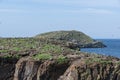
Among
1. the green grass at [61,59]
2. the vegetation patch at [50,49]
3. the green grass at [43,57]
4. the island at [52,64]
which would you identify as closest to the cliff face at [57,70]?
the island at [52,64]

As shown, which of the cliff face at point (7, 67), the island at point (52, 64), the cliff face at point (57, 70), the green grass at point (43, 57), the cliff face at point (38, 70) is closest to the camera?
the cliff face at point (57, 70)

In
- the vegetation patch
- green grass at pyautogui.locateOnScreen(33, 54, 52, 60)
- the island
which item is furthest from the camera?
the vegetation patch

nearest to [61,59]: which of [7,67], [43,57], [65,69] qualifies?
[65,69]

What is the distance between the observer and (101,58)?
121 feet

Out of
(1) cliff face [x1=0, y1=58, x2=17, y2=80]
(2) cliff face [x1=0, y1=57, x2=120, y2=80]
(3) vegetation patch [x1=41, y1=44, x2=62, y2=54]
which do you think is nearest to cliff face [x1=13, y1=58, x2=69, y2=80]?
(2) cliff face [x1=0, y1=57, x2=120, y2=80]

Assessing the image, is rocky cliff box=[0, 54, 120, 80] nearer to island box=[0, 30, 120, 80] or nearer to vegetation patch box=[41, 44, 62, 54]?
island box=[0, 30, 120, 80]

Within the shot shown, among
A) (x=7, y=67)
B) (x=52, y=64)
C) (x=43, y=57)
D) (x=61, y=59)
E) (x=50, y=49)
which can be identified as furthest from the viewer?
(x=50, y=49)

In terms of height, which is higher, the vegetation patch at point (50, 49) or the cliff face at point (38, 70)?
the vegetation patch at point (50, 49)

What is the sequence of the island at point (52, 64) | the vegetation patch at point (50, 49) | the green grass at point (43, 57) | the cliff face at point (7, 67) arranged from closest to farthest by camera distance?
the island at point (52, 64) < the green grass at point (43, 57) < the cliff face at point (7, 67) < the vegetation patch at point (50, 49)

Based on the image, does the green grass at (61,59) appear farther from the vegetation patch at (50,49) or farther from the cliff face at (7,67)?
the cliff face at (7,67)

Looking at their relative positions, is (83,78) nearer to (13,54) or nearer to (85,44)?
(13,54)

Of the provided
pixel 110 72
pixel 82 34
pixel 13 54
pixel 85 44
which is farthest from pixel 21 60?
pixel 82 34

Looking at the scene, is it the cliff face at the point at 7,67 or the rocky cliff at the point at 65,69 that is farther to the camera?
the cliff face at the point at 7,67

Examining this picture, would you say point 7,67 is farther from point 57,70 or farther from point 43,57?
point 57,70
